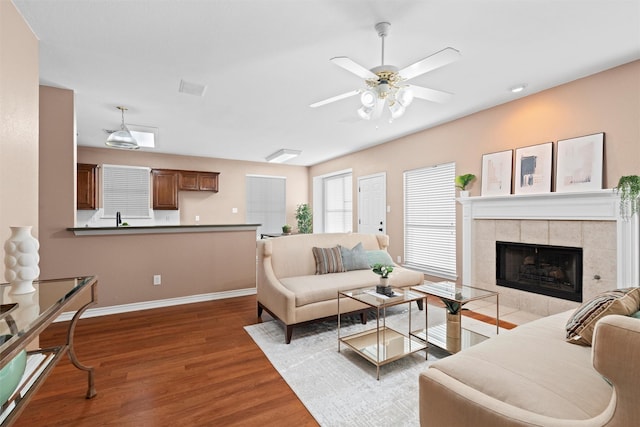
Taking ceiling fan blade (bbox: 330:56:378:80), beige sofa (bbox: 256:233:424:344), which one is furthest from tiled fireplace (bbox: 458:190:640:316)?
ceiling fan blade (bbox: 330:56:378:80)

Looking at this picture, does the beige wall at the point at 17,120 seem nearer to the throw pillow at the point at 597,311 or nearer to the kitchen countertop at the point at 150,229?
the kitchen countertop at the point at 150,229

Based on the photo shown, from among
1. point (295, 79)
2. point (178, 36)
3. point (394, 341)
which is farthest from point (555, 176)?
point (178, 36)

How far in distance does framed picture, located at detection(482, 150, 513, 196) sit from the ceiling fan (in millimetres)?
1746

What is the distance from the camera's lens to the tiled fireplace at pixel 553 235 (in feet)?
9.43

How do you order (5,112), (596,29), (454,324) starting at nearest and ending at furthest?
1. (5,112)
2. (596,29)
3. (454,324)

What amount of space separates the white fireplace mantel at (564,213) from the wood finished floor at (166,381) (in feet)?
4.23

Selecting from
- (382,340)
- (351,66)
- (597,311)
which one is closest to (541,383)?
(597,311)

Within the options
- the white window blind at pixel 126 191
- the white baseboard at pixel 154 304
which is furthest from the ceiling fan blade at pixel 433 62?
the white window blind at pixel 126 191

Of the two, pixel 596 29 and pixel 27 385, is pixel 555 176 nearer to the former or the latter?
pixel 596 29

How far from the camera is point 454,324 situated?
100.0 inches

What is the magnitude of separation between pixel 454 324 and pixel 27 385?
9.35 feet

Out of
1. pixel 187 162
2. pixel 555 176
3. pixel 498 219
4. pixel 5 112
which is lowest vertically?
pixel 498 219

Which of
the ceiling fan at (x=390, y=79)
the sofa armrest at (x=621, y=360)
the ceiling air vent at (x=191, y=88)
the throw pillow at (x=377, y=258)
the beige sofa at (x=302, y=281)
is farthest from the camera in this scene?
the throw pillow at (x=377, y=258)

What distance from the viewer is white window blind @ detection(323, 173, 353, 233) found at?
24.4ft
